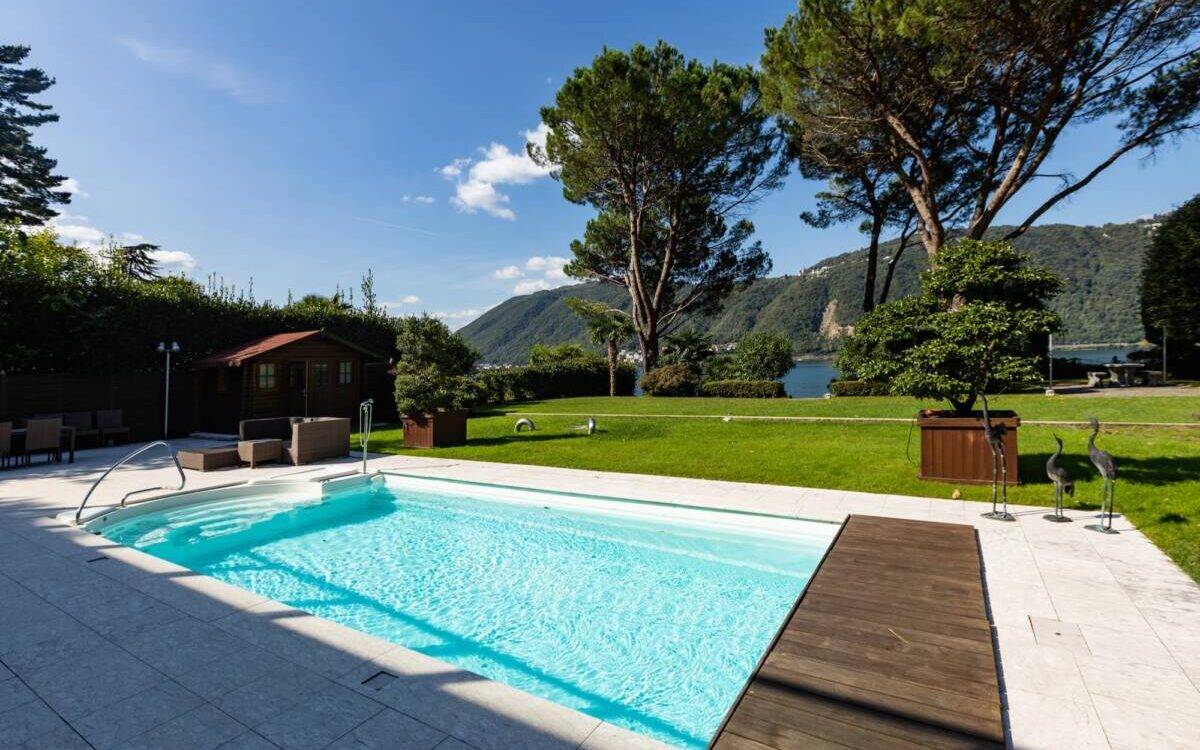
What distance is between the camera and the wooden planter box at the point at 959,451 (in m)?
7.32

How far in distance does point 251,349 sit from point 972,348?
17163 millimetres

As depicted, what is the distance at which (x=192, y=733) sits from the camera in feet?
8.00

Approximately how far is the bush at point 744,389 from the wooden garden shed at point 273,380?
548 inches

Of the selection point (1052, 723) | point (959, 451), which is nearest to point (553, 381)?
point (959, 451)

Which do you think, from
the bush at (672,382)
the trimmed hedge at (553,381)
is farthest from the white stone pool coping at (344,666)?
the bush at (672,382)

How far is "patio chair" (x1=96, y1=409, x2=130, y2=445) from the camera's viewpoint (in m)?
12.9

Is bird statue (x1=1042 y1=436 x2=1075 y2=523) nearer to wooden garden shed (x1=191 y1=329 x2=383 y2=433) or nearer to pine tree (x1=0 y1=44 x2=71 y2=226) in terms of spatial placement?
wooden garden shed (x1=191 y1=329 x2=383 y2=433)

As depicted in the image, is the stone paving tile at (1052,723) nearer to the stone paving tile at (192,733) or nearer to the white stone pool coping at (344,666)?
the white stone pool coping at (344,666)

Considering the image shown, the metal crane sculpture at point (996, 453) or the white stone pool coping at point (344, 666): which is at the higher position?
the metal crane sculpture at point (996, 453)

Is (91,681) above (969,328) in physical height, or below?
below

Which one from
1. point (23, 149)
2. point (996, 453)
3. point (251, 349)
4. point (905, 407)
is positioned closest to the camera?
point (996, 453)

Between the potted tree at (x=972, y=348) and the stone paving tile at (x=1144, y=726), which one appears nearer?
the stone paving tile at (x=1144, y=726)

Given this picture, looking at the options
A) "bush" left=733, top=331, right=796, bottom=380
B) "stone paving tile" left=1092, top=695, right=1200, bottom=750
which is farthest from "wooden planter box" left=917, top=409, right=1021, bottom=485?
"bush" left=733, top=331, right=796, bottom=380

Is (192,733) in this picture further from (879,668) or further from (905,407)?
(905,407)
